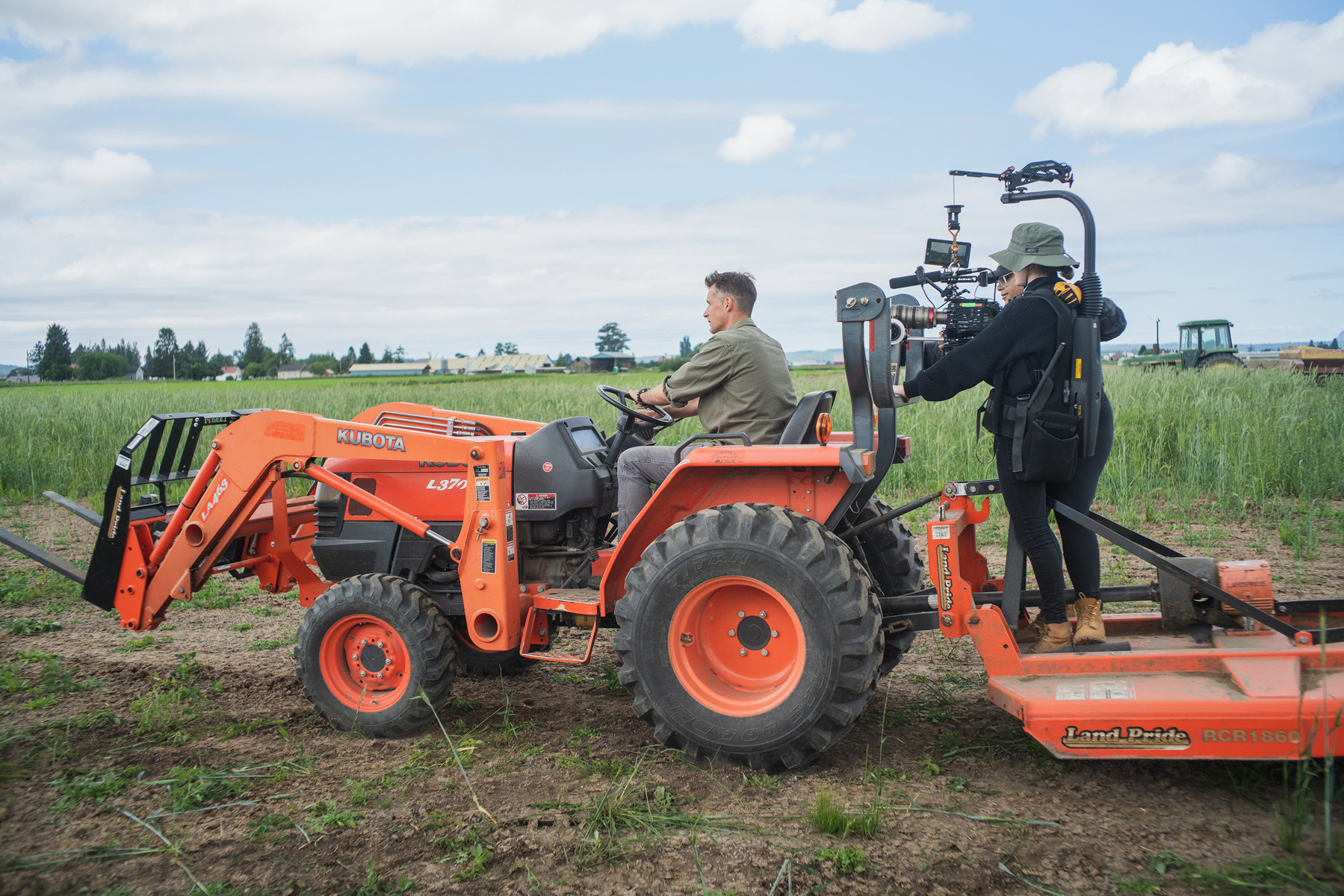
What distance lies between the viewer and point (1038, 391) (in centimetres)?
343

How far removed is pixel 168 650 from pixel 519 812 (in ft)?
11.0

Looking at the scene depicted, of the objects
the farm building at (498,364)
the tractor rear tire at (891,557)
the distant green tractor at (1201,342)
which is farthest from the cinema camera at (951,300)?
the farm building at (498,364)

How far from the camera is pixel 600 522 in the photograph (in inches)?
179

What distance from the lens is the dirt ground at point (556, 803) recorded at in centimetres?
266

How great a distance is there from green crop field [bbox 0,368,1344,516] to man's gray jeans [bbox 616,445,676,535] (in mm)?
5702

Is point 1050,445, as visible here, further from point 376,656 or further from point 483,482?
point 376,656

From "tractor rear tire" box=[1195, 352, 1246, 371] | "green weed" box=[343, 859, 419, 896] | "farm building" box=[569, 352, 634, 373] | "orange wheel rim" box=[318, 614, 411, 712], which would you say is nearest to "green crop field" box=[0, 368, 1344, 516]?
"orange wheel rim" box=[318, 614, 411, 712]

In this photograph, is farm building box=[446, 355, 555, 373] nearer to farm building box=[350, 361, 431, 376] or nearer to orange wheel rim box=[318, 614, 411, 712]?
farm building box=[350, 361, 431, 376]

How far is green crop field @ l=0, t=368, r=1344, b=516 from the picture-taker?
855 cm

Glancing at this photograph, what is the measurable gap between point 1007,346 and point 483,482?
2.26 m

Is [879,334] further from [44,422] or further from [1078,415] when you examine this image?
[44,422]

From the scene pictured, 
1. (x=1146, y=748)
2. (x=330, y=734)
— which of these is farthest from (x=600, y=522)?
(x=1146, y=748)

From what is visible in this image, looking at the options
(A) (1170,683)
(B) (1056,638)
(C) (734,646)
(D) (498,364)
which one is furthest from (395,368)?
(A) (1170,683)

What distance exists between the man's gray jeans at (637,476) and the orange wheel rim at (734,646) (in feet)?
2.21
